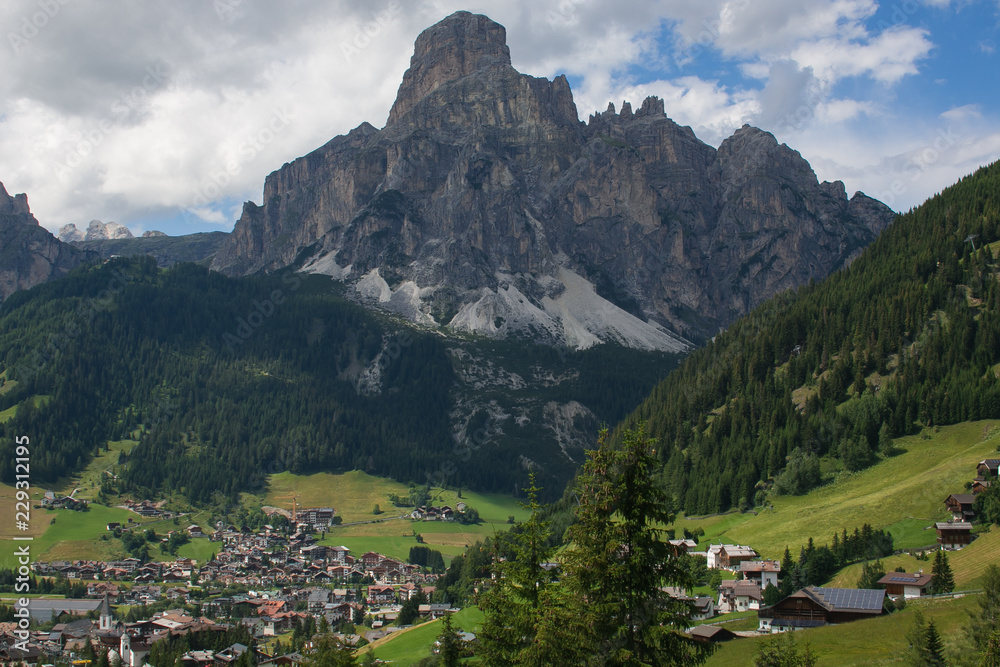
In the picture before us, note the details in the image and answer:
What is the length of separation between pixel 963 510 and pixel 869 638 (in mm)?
34035

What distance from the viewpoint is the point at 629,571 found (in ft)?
99.2

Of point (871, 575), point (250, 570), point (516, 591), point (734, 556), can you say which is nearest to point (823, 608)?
point (871, 575)

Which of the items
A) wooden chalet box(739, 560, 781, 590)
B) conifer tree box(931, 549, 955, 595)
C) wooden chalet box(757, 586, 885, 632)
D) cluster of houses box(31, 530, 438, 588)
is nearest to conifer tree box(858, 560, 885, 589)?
wooden chalet box(757, 586, 885, 632)

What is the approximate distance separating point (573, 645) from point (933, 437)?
346ft

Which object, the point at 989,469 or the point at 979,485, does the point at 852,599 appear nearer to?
the point at 979,485

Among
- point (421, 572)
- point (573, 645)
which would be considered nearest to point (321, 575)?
point (421, 572)

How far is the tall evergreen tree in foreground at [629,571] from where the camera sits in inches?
1182

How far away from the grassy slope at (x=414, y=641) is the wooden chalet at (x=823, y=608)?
93.4ft

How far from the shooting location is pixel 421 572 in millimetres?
177250

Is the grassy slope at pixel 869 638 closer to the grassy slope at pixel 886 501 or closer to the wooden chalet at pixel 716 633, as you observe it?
the wooden chalet at pixel 716 633

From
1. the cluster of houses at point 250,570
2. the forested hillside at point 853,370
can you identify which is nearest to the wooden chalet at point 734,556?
the forested hillside at point 853,370

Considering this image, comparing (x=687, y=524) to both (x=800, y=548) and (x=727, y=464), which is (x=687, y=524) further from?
(x=800, y=548)

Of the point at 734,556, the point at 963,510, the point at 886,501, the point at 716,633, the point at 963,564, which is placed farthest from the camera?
the point at 886,501

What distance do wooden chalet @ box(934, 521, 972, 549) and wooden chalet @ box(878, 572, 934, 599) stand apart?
10.7 meters
